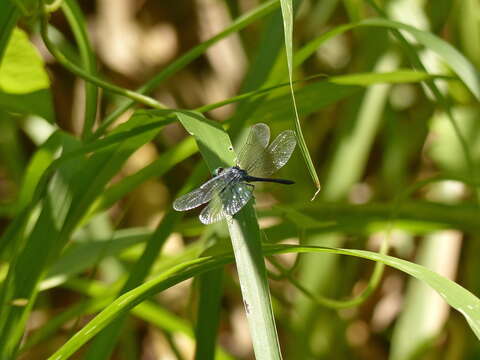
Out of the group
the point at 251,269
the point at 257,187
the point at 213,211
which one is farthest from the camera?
the point at 257,187

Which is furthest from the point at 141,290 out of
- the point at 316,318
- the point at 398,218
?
the point at 316,318

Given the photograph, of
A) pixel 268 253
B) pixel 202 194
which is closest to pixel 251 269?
pixel 268 253

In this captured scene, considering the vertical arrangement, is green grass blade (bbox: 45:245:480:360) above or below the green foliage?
below

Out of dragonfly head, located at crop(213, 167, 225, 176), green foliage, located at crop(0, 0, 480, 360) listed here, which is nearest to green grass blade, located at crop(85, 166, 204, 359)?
green foliage, located at crop(0, 0, 480, 360)

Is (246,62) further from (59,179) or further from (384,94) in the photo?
(59,179)

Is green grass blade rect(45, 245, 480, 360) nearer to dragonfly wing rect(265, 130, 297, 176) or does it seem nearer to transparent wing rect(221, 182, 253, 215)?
transparent wing rect(221, 182, 253, 215)

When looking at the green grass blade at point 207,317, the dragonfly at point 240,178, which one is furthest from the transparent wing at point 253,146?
the green grass blade at point 207,317

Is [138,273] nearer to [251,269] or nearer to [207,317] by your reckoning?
[207,317]

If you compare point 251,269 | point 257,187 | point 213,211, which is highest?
point 257,187

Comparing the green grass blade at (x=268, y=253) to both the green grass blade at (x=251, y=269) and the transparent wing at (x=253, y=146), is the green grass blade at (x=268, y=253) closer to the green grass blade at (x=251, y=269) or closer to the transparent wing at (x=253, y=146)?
the green grass blade at (x=251, y=269)
